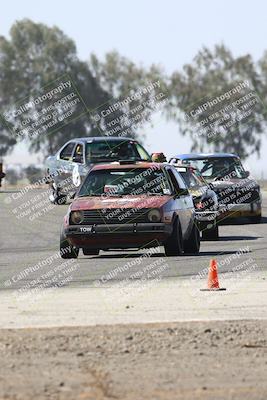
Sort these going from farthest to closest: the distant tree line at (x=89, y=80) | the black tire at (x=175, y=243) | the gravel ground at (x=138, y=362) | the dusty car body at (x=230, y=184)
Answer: the distant tree line at (x=89, y=80) < the dusty car body at (x=230, y=184) < the black tire at (x=175, y=243) < the gravel ground at (x=138, y=362)

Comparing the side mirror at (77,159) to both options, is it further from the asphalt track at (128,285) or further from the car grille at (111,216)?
the car grille at (111,216)

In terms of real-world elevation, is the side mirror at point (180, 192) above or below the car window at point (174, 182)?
below

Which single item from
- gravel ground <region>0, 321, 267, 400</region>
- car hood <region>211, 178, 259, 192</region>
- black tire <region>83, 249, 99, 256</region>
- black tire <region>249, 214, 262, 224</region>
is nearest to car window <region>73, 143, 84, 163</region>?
car hood <region>211, 178, 259, 192</region>

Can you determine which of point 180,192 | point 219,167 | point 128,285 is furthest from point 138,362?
point 219,167

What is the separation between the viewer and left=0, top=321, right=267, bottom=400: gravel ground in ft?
31.2

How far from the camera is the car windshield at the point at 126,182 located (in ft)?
72.4

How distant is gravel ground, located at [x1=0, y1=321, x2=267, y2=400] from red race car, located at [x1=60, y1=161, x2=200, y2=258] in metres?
8.11

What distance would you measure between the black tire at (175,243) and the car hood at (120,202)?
1.39ft

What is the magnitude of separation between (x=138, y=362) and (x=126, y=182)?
11591mm

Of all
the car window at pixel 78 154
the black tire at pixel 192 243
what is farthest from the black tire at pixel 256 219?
the black tire at pixel 192 243

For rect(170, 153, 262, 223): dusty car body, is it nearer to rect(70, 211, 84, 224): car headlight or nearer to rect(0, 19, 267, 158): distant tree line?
rect(70, 211, 84, 224): car headlight

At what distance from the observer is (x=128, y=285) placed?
17281 mm

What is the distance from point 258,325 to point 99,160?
2324 cm

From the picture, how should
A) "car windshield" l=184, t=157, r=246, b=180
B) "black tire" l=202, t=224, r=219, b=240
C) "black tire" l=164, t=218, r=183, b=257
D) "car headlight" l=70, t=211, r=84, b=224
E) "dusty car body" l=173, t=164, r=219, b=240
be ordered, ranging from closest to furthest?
"car headlight" l=70, t=211, r=84, b=224 < "black tire" l=164, t=218, r=183, b=257 < "dusty car body" l=173, t=164, r=219, b=240 < "black tire" l=202, t=224, r=219, b=240 < "car windshield" l=184, t=157, r=246, b=180
